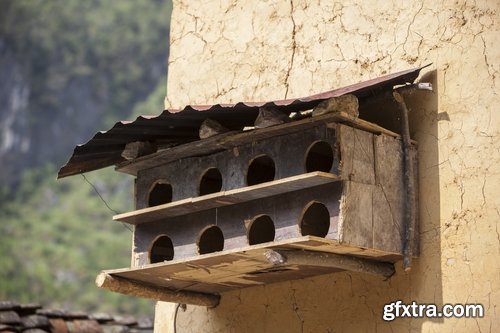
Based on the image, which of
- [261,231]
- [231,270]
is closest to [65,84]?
[261,231]

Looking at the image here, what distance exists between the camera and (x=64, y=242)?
129 ft

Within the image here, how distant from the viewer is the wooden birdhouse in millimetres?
4667

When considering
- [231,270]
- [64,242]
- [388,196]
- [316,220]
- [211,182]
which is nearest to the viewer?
[388,196]

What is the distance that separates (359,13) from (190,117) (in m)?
1.19

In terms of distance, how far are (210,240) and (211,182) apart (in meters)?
0.32

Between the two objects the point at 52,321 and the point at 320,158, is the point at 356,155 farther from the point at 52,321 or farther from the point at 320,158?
the point at 52,321

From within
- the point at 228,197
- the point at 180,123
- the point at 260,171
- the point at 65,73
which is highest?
the point at 65,73

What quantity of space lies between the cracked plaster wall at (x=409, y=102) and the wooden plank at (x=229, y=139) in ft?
1.23

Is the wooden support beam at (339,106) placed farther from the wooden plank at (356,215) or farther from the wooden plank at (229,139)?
the wooden plank at (356,215)

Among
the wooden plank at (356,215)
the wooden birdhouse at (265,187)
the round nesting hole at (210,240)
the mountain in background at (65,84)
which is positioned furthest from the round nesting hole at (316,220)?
the mountain in background at (65,84)

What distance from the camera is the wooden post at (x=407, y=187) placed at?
4852 mm

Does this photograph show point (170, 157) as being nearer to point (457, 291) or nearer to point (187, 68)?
point (187, 68)

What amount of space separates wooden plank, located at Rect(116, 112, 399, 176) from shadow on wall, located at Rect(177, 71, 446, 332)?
232mm

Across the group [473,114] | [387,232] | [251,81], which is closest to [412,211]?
[387,232]
